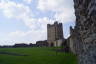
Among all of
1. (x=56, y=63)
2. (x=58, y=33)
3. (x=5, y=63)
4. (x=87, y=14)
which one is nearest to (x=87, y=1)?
(x=87, y=14)

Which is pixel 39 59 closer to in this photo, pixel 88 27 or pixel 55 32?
pixel 88 27

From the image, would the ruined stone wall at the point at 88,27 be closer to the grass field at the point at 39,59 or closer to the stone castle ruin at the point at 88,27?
the stone castle ruin at the point at 88,27

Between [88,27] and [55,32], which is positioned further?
[55,32]

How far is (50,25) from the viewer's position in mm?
65375

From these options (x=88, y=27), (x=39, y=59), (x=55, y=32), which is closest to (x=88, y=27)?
(x=88, y=27)

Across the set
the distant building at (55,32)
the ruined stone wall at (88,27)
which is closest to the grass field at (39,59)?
the ruined stone wall at (88,27)

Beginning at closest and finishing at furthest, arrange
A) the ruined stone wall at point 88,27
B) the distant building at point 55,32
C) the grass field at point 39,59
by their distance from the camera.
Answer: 1. the ruined stone wall at point 88,27
2. the grass field at point 39,59
3. the distant building at point 55,32

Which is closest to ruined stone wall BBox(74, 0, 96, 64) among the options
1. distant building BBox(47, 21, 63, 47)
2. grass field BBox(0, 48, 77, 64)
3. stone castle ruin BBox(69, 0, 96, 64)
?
stone castle ruin BBox(69, 0, 96, 64)

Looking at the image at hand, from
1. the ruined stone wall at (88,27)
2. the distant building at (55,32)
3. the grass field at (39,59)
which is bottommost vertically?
the grass field at (39,59)

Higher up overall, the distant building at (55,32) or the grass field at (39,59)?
the distant building at (55,32)

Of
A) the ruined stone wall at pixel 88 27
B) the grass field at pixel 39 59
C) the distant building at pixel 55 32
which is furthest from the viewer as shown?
the distant building at pixel 55 32

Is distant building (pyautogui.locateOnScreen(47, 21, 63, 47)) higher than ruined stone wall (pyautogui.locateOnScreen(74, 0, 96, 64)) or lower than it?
higher

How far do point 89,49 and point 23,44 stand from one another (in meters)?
50.5

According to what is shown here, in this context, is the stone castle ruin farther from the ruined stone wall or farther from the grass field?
the grass field
